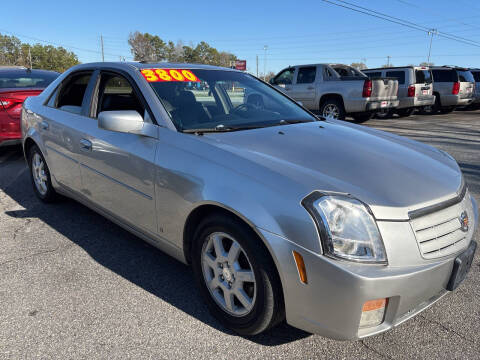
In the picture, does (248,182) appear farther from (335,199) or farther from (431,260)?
(431,260)

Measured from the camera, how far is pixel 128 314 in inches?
95.8

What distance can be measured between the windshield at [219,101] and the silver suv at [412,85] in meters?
10.8

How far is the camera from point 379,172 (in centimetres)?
217

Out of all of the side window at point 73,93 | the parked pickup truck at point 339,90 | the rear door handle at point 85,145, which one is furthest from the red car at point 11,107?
the parked pickup truck at point 339,90

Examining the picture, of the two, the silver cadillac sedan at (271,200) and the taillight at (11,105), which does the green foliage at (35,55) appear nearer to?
the taillight at (11,105)

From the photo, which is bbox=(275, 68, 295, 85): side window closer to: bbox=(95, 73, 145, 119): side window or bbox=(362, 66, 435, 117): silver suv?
bbox=(362, 66, 435, 117): silver suv

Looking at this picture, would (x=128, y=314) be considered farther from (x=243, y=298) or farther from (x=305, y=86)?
(x=305, y=86)

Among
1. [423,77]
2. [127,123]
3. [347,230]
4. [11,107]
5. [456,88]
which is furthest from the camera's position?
[456,88]

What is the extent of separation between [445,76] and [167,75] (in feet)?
50.0

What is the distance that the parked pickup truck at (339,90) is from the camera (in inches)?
442

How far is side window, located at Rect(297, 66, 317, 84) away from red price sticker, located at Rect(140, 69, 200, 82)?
9544 millimetres

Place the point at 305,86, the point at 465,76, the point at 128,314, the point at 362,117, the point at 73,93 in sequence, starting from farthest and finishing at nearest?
1. the point at 465,76
2. the point at 362,117
3. the point at 305,86
4. the point at 73,93
5. the point at 128,314

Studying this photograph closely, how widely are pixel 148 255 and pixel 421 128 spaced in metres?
9.65

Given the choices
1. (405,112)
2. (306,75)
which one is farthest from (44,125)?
(405,112)
